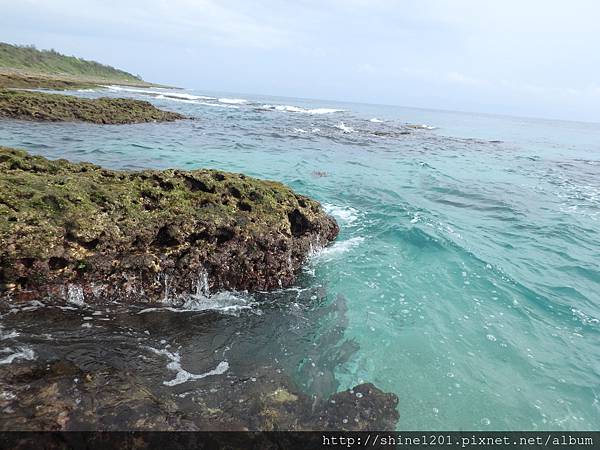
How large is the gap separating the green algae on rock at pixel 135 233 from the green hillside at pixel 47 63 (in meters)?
109

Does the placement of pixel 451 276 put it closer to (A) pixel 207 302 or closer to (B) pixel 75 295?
(A) pixel 207 302

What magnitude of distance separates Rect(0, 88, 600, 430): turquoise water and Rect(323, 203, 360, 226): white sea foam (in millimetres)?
55

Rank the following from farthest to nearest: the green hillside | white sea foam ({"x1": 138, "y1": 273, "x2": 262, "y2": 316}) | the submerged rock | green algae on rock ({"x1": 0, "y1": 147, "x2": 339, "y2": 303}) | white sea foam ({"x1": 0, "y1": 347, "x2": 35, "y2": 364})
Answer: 1. the green hillside
2. white sea foam ({"x1": 138, "y1": 273, "x2": 262, "y2": 316})
3. green algae on rock ({"x1": 0, "y1": 147, "x2": 339, "y2": 303})
4. white sea foam ({"x1": 0, "y1": 347, "x2": 35, "y2": 364})
5. the submerged rock

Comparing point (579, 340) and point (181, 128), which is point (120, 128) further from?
point (579, 340)

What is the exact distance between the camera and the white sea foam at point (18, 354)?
18.7ft

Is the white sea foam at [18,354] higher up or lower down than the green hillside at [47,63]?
lower down

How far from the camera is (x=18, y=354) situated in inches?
231

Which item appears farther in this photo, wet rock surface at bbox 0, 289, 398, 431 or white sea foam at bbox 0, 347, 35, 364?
white sea foam at bbox 0, 347, 35, 364

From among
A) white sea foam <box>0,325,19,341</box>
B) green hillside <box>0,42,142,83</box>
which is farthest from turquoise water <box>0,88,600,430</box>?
green hillside <box>0,42,142,83</box>

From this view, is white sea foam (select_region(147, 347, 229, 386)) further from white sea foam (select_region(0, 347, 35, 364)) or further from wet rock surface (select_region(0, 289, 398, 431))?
white sea foam (select_region(0, 347, 35, 364))

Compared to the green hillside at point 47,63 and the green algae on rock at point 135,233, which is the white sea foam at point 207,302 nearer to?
the green algae on rock at point 135,233

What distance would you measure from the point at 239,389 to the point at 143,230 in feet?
13.9

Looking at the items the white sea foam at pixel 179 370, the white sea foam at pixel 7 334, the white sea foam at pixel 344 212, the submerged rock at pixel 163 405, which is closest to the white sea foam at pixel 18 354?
the submerged rock at pixel 163 405

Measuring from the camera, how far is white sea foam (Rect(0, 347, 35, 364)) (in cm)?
570
